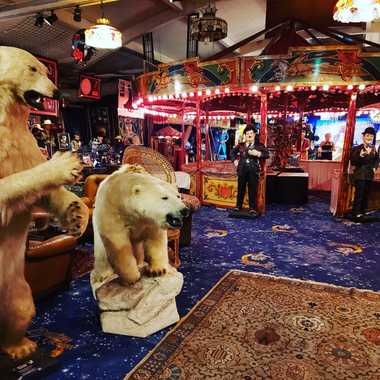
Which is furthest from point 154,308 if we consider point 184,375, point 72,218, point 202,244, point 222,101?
point 222,101

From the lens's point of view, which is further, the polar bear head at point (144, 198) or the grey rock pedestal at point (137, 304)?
the grey rock pedestal at point (137, 304)

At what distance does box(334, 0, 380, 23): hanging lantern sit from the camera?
454 centimetres

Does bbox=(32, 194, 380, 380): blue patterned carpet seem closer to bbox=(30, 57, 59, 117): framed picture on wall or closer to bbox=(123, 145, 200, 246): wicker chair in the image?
bbox=(123, 145, 200, 246): wicker chair

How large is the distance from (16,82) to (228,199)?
6.03 m

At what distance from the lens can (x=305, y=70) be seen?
5.60m

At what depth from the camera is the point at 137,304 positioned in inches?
95.6

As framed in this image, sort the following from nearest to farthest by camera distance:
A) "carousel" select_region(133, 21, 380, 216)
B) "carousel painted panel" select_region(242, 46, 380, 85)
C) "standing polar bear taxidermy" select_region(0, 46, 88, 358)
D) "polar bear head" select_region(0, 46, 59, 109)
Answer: "standing polar bear taxidermy" select_region(0, 46, 88, 358), "polar bear head" select_region(0, 46, 59, 109), "carousel painted panel" select_region(242, 46, 380, 85), "carousel" select_region(133, 21, 380, 216)

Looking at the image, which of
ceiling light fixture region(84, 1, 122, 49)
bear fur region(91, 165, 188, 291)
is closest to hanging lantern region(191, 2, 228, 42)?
ceiling light fixture region(84, 1, 122, 49)

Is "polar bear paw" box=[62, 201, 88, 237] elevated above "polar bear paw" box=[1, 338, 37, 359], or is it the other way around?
"polar bear paw" box=[62, 201, 88, 237]

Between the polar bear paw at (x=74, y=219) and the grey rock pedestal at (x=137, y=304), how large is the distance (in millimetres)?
1037

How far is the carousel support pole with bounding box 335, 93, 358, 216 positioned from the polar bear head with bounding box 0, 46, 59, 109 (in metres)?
6.01

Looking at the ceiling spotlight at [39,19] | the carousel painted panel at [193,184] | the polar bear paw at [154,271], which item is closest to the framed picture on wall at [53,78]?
the ceiling spotlight at [39,19]

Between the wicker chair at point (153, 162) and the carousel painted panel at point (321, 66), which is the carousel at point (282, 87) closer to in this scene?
the carousel painted panel at point (321, 66)

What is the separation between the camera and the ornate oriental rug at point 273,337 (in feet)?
6.79
